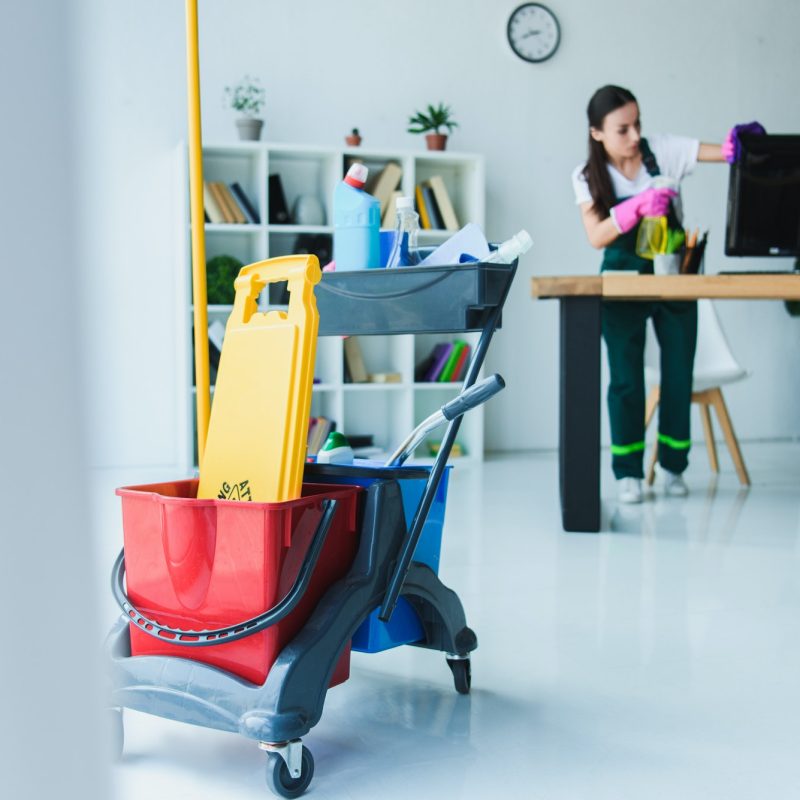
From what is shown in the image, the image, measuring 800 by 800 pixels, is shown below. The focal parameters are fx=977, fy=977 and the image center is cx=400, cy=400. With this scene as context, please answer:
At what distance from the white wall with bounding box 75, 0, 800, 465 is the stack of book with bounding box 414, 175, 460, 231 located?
34 cm

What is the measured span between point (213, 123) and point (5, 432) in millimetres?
4761

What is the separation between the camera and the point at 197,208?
137cm

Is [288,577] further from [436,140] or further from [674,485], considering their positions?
[436,140]

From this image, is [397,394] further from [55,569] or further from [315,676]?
[55,569]

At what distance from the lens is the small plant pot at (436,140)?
4766 millimetres

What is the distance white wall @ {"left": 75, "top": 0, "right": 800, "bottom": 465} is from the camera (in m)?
4.61

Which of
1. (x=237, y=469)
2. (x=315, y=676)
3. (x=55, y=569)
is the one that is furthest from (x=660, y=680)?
(x=55, y=569)

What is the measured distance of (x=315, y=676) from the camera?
3.82ft

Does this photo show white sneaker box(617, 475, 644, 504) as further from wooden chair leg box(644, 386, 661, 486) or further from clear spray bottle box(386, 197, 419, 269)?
clear spray bottle box(386, 197, 419, 269)

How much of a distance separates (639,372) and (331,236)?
6.43ft

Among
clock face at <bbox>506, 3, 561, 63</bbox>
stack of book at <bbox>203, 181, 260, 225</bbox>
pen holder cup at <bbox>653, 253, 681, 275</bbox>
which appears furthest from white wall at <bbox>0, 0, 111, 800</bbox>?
clock face at <bbox>506, 3, 561, 63</bbox>

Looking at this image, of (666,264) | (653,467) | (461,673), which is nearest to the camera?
(461,673)

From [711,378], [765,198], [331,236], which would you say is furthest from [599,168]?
[331,236]

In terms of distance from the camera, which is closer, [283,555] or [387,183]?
[283,555]
